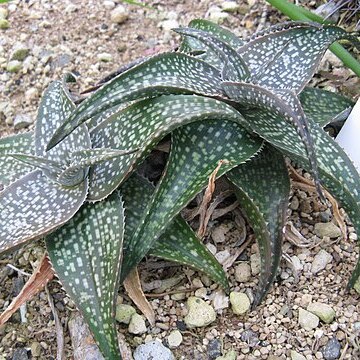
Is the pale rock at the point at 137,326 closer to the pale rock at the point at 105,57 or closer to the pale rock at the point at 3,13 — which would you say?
the pale rock at the point at 105,57

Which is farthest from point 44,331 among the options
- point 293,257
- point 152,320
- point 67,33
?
point 67,33

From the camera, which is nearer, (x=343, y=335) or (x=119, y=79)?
(x=119, y=79)

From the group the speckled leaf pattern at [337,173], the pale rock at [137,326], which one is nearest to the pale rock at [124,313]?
the pale rock at [137,326]

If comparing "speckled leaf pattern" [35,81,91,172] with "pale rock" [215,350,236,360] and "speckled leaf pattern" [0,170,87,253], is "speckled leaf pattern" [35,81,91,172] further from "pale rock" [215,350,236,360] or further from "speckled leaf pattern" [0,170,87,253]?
"pale rock" [215,350,236,360]

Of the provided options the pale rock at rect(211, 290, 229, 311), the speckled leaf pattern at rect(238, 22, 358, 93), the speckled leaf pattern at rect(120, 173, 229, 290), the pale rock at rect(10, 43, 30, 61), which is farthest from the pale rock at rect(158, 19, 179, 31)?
the pale rock at rect(211, 290, 229, 311)

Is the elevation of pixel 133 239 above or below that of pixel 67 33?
above

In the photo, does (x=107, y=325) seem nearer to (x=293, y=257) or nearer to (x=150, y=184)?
(x=150, y=184)

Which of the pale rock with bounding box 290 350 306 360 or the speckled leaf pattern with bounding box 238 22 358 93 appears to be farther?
the speckled leaf pattern with bounding box 238 22 358 93
